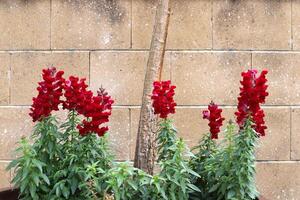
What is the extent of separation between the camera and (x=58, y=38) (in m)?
5.18

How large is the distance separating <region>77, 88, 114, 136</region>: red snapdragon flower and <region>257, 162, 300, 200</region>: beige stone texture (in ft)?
6.60

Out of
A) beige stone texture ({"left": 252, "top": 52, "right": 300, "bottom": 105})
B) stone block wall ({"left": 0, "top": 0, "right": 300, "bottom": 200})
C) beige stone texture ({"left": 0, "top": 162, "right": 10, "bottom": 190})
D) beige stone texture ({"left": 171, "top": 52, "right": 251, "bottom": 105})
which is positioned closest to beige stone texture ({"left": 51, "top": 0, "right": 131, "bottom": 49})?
stone block wall ({"left": 0, "top": 0, "right": 300, "bottom": 200})

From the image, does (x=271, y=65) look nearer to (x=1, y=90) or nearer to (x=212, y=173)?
(x=212, y=173)

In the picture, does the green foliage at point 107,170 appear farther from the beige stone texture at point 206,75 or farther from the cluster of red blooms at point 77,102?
the beige stone texture at point 206,75

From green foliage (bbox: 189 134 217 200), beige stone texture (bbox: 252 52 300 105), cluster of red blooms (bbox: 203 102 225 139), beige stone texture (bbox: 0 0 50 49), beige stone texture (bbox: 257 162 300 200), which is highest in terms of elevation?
beige stone texture (bbox: 0 0 50 49)

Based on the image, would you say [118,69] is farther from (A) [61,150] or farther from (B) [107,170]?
(B) [107,170]

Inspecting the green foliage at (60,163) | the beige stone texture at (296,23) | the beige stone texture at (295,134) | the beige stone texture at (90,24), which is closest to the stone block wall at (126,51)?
the beige stone texture at (90,24)

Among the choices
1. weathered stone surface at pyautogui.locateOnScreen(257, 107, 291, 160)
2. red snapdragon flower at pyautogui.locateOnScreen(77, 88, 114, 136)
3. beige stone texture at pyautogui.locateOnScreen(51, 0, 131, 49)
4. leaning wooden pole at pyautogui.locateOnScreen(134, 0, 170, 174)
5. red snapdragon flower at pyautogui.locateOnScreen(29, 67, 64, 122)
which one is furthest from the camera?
weathered stone surface at pyautogui.locateOnScreen(257, 107, 291, 160)

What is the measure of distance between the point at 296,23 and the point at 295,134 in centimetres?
94

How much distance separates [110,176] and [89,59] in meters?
1.81

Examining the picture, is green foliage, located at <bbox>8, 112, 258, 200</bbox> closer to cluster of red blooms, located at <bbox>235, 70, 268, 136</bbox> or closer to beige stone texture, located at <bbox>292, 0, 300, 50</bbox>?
cluster of red blooms, located at <bbox>235, 70, 268, 136</bbox>

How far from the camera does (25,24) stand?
5.20m

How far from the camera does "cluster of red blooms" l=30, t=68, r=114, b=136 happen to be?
3672mm

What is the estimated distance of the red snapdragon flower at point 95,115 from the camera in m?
3.65
